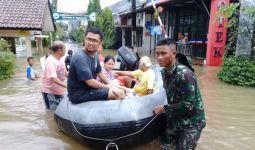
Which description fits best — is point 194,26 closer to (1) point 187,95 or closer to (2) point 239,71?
(2) point 239,71

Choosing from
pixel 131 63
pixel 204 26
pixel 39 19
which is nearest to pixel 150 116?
pixel 131 63

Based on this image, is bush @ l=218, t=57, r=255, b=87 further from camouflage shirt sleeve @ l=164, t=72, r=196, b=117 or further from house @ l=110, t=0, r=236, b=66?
camouflage shirt sleeve @ l=164, t=72, r=196, b=117

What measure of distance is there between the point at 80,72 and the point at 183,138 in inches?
57.9

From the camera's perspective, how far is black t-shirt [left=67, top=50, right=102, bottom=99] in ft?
12.1

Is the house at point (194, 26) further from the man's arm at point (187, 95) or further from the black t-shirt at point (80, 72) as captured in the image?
the man's arm at point (187, 95)

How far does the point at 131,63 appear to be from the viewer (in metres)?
6.66

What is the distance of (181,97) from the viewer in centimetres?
305

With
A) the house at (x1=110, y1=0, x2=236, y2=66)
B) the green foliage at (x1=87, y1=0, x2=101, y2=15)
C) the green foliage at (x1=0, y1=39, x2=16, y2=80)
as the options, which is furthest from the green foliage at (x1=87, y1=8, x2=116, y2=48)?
the green foliage at (x1=87, y1=0, x2=101, y2=15)

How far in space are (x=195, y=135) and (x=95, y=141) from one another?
1.37 m

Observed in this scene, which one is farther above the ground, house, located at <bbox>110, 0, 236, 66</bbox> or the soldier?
house, located at <bbox>110, 0, 236, 66</bbox>

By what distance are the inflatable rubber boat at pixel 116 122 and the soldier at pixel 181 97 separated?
63cm

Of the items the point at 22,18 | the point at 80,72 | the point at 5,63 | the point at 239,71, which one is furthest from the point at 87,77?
the point at 22,18

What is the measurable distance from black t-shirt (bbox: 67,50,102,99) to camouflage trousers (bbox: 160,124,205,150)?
1.23 metres

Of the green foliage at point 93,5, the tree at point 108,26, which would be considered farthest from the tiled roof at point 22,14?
the green foliage at point 93,5
